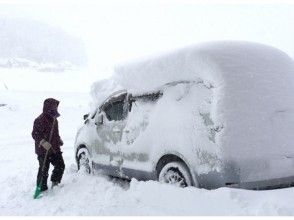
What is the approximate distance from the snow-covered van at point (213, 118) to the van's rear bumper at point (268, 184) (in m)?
0.01

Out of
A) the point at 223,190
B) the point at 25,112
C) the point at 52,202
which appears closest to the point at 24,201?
the point at 52,202

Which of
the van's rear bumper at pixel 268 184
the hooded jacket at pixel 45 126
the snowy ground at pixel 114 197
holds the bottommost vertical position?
the snowy ground at pixel 114 197

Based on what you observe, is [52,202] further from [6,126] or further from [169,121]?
[6,126]

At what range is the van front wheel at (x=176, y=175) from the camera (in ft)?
17.7

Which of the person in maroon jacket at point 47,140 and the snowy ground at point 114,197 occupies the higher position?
the person in maroon jacket at point 47,140

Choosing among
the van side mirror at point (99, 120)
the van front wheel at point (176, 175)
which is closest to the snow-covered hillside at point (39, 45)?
the van side mirror at point (99, 120)

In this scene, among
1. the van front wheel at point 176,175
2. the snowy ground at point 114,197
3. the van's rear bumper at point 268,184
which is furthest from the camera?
the van front wheel at point 176,175

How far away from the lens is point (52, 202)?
6.45 meters

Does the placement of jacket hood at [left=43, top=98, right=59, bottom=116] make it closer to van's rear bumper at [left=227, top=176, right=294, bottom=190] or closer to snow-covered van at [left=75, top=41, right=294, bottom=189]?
snow-covered van at [left=75, top=41, right=294, bottom=189]

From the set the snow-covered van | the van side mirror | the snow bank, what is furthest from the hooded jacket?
the snow bank

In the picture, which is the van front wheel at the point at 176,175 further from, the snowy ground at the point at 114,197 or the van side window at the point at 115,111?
the van side window at the point at 115,111

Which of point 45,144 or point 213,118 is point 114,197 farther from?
point 213,118

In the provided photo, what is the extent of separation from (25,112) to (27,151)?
11506mm

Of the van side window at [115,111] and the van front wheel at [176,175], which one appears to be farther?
the van side window at [115,111]
